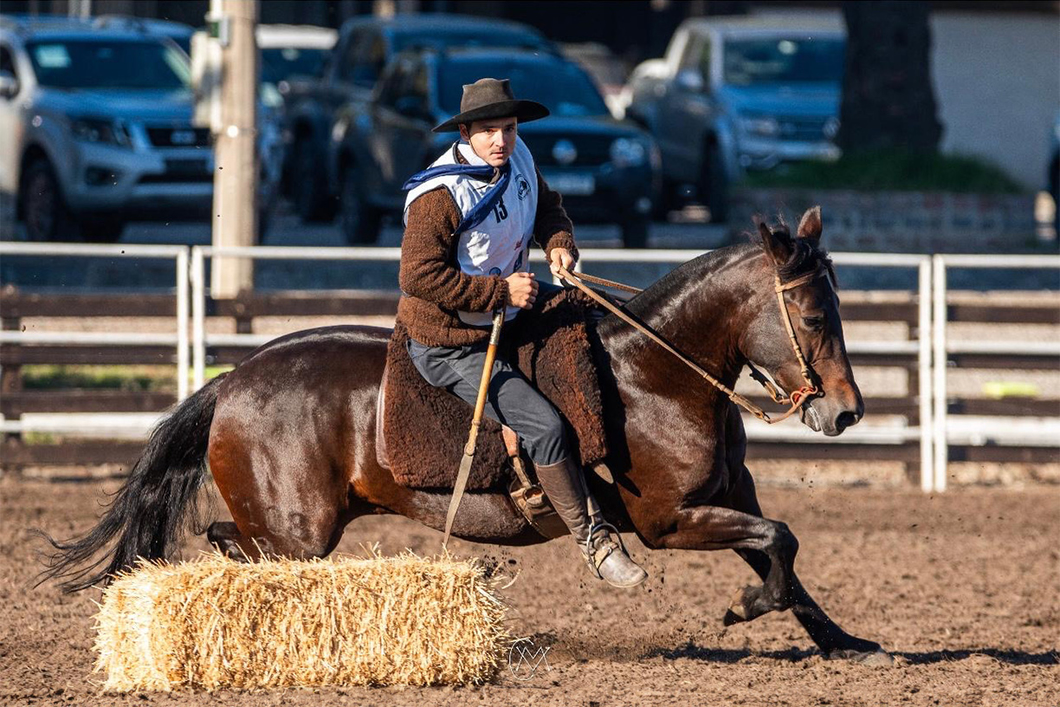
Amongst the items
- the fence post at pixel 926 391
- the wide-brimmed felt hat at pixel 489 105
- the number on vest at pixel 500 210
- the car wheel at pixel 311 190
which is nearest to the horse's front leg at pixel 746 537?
the number on vest at pixel 500 210

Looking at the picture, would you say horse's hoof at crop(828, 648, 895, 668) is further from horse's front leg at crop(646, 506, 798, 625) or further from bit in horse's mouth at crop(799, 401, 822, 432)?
bit in horse's mouth at crop(799, 401, 822, 432)

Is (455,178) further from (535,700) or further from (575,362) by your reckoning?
(535,700)

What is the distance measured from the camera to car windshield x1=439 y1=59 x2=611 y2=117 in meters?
14.7

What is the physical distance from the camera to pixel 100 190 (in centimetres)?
1404

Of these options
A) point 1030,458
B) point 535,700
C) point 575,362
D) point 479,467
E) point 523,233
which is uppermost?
point 523,233

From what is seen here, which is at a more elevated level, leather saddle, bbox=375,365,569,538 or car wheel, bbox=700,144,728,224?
leather saddle, bbox=375,365,569,538

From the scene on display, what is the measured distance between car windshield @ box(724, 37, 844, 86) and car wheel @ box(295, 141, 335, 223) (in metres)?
4.75

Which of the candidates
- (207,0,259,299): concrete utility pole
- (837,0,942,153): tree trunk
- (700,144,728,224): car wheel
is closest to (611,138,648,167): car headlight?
(700,144,728,224): car wheel

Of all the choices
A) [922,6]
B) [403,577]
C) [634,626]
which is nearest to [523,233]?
[403,577]

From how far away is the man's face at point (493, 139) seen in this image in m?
5.50

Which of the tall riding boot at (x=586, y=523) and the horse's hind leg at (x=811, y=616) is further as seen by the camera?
the horse's hind leg at (x=811, y=616)

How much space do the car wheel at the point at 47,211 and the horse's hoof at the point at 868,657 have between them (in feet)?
32.4

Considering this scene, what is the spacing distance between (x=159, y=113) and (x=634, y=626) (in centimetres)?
900

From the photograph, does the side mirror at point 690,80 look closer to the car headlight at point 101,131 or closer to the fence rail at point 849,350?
the car headlight at point 101,131
